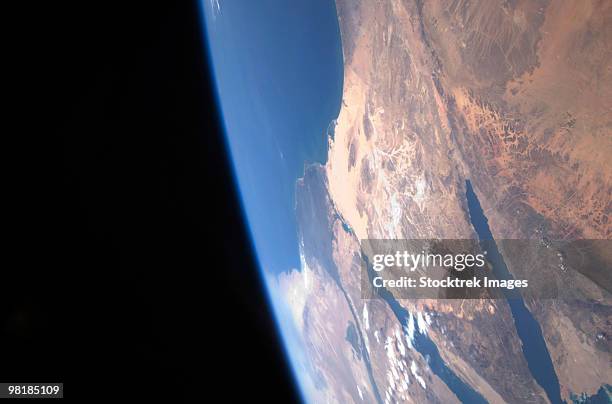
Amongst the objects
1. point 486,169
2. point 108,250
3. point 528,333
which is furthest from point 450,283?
point 108,250

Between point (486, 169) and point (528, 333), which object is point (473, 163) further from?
point (528, 333)

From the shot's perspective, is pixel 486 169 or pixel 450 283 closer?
pixel 486 169

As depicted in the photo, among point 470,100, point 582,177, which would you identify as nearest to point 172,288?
point 470,100

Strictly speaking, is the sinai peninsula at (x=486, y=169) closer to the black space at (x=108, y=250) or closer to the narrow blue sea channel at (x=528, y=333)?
the narrow blue sea channel at (x=528, y=333)

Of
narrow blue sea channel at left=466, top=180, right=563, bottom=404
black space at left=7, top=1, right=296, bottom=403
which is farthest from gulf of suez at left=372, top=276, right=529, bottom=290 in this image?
black space at left=7, top=1, right=296, bottom=403

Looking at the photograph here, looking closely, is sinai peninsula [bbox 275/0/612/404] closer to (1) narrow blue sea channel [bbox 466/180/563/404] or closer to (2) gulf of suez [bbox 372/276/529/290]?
(1) narrow blue sea channel [bbox 466/180/563/404]

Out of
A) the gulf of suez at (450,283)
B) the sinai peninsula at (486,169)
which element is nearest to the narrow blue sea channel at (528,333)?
the sinai peninsula at (486,169)
